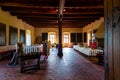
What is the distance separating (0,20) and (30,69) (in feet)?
12.8

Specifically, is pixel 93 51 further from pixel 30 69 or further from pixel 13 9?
pixel 13 9

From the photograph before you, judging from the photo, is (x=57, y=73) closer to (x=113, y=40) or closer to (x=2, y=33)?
(x=113, y=40)

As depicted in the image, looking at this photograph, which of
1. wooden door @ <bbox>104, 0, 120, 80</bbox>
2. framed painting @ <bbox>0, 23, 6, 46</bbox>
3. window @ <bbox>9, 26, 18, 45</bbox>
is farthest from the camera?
window @ <bbox>9, 26, 18, 45</bbox>

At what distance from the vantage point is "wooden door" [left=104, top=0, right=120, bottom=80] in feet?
3.59

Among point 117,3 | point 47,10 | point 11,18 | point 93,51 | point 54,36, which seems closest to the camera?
point 117,3

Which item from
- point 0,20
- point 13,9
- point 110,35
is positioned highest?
point 13,9

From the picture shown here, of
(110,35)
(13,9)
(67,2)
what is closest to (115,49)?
(110,35)

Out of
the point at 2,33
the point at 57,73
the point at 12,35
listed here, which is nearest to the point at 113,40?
the point at 57,73

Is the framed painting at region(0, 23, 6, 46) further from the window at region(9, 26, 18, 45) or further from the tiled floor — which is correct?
the tiled floor

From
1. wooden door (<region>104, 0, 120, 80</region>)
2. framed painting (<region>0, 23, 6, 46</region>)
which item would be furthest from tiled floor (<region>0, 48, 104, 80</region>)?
wooden door (<region>104, 0, 120, 80</region>)

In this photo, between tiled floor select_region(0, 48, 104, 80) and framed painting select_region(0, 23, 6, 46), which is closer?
tiled floor select_region(0, 48, 104, 80)

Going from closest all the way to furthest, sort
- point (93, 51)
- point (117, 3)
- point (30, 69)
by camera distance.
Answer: point (117, 3) < point (30, 69) < point (93, 51)

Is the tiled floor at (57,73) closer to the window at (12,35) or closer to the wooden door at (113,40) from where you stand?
the wooden door at (113,40)

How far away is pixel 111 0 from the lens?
1.23 m
